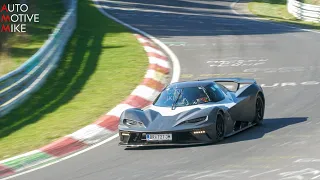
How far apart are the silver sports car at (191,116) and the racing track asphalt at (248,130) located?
193mm

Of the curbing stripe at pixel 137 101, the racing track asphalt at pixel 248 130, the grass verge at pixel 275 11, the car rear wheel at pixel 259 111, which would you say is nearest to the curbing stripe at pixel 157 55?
the racing track asphalt at pixel 248 130

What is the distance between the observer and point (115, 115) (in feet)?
52.2

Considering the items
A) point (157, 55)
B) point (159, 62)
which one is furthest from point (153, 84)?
→ point (157, 55)

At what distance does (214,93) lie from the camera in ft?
46.4

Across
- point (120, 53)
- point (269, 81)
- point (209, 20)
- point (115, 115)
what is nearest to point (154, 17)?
point (209, 20)

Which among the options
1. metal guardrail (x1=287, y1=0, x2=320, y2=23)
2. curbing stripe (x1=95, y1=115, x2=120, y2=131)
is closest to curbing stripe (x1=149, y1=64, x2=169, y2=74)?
curbing stripe (x1=95, y1=115, x2=120, y2=131)

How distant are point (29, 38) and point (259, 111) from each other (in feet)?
47.5

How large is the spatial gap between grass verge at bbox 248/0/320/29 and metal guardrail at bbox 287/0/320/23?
32 cm

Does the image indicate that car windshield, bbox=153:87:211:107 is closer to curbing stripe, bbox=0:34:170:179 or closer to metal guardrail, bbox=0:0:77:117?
curbing stripe, bbox=0:34:170:179

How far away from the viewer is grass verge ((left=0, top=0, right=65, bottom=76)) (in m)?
22.7

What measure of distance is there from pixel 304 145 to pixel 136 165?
8.95ft

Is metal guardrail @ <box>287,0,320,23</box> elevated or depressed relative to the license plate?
depressed

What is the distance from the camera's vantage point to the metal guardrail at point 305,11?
120 ft

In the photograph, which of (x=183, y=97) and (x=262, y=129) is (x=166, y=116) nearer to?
(x=183, y=97)
